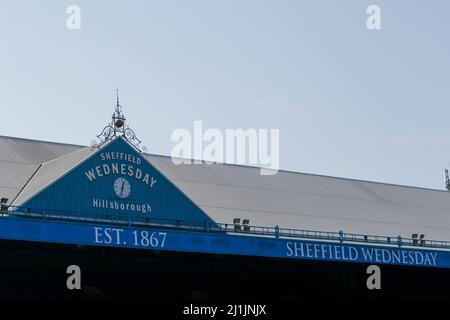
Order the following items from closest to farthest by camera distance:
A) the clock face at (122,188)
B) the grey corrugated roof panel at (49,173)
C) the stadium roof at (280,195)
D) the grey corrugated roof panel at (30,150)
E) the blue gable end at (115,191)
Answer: the blue gable end at (115,191)
the grey corrugated roof panel at (49,173)
the clock face at (122,188)
the stadium roof at (280,195)
the grey corrugated roof panel at (30,150)

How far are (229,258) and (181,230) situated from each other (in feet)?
10.5

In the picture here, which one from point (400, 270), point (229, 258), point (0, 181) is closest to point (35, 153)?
point (0, 181)

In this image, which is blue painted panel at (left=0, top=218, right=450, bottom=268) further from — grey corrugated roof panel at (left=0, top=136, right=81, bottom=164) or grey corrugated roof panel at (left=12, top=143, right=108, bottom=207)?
grey corrugated roof panel at (left=0, top=136, right=81, bottom=164)

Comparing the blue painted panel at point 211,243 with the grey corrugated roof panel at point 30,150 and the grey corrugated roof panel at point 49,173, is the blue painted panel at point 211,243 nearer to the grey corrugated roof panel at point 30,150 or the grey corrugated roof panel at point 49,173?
the grey corrugated roof panel at point 49,173

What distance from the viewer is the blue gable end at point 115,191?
35125 mm

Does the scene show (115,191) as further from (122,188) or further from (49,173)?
(49,173)

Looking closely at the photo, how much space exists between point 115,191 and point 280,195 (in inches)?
552

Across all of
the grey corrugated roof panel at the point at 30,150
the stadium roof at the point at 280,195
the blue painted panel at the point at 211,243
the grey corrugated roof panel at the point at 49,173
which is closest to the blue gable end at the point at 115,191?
the grey corrugated roof panel at the point at 49,173

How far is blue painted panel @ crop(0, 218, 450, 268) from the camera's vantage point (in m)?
31.4

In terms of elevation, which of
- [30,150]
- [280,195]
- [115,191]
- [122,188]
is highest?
[30,150]

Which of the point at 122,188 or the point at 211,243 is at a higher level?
the point at 122,188

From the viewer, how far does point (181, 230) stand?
36844 millimetres

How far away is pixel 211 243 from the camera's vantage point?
3503cm

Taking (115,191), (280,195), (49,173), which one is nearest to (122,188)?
(115,191)
